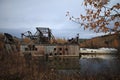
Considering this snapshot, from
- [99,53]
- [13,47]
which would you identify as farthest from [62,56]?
[99,53]

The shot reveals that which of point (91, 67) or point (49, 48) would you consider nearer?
point (91, 67)

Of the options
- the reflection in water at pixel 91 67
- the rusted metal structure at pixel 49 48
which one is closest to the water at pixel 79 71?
the reflection in water at pixel 91 67

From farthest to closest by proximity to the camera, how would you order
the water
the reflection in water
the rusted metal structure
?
the rusted metal structure → the reflection in water → the water

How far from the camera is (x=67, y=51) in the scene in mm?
45000

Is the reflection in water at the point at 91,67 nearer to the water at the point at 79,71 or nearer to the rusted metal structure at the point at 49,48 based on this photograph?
the water at the point at 79,71

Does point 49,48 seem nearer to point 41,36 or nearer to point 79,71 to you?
point 41,36

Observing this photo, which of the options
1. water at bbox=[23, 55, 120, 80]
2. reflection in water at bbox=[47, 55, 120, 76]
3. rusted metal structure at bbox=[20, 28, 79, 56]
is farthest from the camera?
rusted metal structure at bbox=[20, 28, 79, 56]

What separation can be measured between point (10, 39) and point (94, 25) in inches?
1586

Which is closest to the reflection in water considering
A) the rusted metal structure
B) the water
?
the water

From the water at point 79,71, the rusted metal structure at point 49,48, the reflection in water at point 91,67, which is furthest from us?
the rusted metal structure at point 49,48

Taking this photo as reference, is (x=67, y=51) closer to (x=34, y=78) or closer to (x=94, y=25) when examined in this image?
(x=34, y=78)

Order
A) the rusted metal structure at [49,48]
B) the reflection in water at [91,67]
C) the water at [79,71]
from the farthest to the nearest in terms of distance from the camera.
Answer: the rusted metal structure at [49,48], the reflection in water at [91,67], the water at [79,71]

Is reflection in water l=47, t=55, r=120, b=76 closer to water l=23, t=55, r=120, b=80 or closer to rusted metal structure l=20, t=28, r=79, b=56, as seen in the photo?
water l=23, t=55, r=120, b=80

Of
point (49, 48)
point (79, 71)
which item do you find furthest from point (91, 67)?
point (49, 48)
